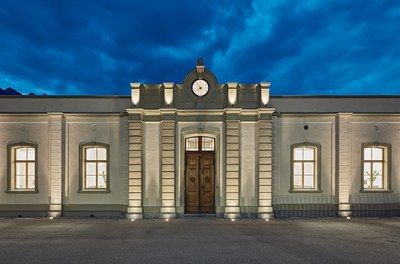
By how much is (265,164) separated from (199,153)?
119 inches

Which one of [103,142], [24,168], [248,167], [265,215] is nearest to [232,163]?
[248,167]

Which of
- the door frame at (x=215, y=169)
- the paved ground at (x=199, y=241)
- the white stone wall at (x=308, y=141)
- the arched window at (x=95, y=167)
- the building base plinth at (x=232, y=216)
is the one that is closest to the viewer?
the paved ground at (x=199, y=241)

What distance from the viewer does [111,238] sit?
818 cm

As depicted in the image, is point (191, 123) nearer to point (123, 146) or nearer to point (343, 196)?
point (123, 146)

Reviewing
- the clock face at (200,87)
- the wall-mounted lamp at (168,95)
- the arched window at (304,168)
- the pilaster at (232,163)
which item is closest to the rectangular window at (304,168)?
the arched window at (304,168)

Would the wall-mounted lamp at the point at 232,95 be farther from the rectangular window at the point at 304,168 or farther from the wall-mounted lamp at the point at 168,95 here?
the rectangular window at the point at 304,168

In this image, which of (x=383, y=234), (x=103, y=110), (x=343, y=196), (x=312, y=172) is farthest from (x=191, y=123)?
(x=383, y=234)

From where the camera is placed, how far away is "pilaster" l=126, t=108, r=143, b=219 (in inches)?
432

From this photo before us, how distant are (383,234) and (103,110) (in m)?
12.2

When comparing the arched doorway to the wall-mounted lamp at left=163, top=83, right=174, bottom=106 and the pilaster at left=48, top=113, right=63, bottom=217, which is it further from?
the pilaster at left=48, top=113, right=63, bottom=217

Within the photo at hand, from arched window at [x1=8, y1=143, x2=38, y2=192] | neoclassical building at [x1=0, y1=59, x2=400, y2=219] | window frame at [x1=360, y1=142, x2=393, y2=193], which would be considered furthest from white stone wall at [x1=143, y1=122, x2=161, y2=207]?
window frame at [x1=360, y1=142, x2=393, y2=193]

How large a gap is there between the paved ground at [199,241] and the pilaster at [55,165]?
0.70 m

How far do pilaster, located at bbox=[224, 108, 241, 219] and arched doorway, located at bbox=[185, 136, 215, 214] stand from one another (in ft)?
2.56

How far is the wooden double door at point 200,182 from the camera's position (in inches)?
448
